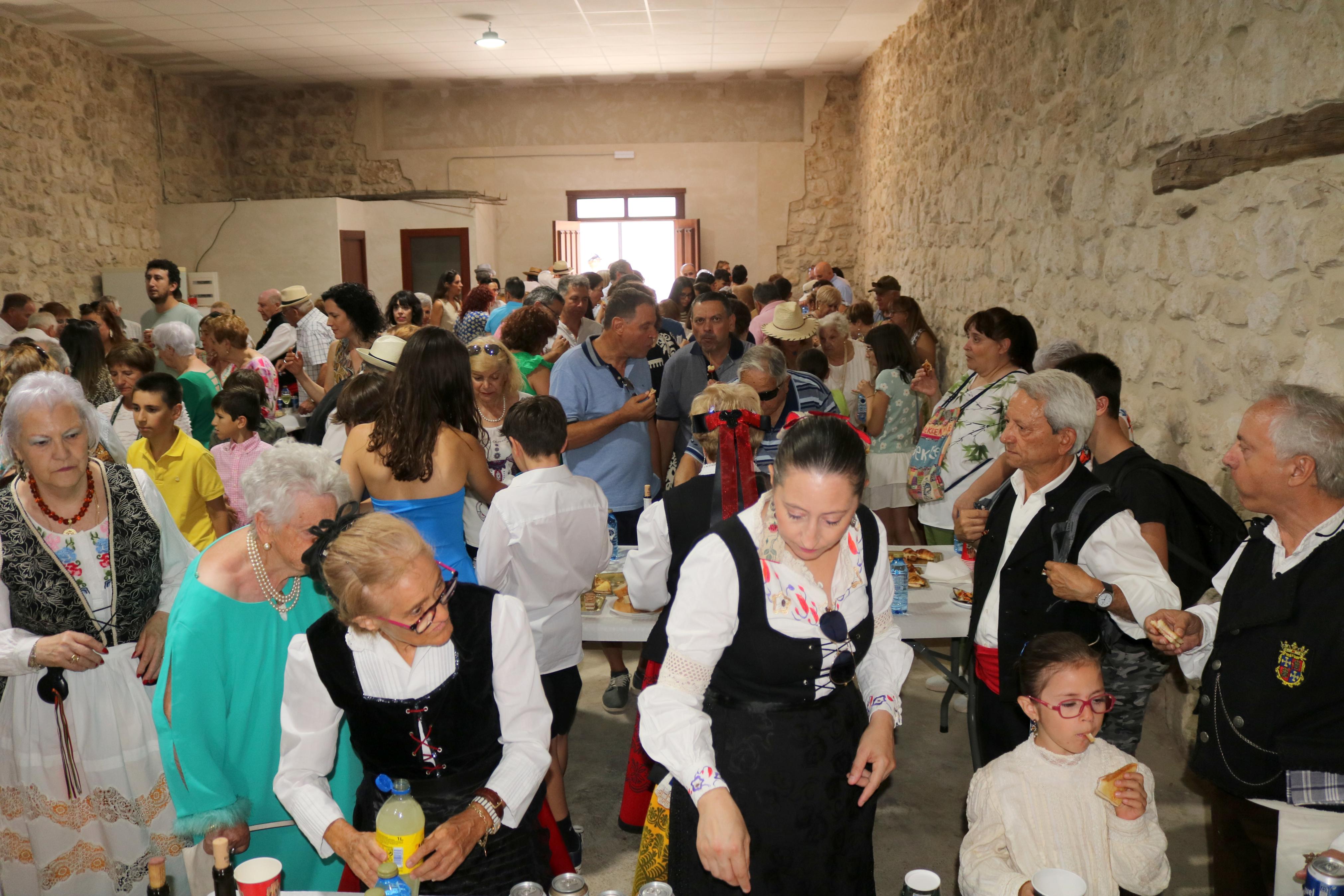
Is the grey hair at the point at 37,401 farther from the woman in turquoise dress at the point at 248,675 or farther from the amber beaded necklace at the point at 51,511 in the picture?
the woman in turquoise dress at the point at 248,675

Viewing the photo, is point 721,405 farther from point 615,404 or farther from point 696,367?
point 696,367

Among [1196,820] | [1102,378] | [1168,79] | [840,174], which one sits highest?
[840,174]

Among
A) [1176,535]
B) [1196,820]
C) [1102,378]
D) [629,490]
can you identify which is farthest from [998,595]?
[629,490]

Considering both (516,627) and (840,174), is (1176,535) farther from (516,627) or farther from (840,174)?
(840,174)

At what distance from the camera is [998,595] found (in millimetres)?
2492

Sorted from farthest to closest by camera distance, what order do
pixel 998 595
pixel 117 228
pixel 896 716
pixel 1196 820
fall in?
pixel 117 228, pixel 1196 820, pixel 998 595, pixel 896 716

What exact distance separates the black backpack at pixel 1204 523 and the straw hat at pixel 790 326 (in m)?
3.14

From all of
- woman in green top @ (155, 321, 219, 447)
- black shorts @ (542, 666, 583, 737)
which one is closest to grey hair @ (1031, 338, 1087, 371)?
black shorts @ (542, 666, 583, 737)

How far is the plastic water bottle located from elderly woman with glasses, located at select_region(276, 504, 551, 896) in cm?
147

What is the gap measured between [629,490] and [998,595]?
203 cm

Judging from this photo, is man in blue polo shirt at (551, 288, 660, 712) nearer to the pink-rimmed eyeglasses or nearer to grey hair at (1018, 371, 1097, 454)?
grey hair at (1018, 371, 1097, 454)

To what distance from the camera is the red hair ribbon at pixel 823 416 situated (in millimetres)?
1731

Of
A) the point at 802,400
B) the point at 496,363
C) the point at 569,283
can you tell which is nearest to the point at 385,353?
the point at 496,363

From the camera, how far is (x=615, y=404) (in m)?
4.20
